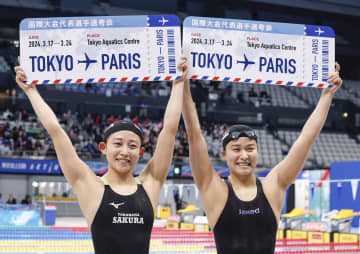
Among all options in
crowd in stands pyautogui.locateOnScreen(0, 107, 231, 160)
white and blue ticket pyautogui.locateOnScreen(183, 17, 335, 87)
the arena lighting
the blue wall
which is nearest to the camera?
white and blue ticket pyautogui.locateOnScreen(183, 17, 335, 87)

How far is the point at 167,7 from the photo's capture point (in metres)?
27.6

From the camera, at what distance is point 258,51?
11.3 ft

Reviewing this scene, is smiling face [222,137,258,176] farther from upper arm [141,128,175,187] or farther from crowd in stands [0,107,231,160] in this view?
crowd in stands [0,107,231,160]

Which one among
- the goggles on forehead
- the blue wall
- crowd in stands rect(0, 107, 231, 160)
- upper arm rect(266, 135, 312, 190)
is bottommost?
the blue wall

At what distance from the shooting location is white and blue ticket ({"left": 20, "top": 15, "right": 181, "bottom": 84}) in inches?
129

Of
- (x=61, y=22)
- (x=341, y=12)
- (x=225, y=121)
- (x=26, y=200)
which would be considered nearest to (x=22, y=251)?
(x=61, y=22)

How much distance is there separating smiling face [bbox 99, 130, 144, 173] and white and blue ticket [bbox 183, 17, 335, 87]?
2.03ft

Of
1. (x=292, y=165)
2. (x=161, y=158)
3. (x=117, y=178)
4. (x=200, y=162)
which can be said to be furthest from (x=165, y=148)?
(x=292, y=165)

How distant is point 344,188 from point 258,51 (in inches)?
538

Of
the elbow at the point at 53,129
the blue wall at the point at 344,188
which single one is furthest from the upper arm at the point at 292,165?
the blue wall at the point at 344,188

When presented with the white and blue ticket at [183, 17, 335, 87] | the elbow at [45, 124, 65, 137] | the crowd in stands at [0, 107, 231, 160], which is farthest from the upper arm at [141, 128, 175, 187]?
the crowd in stands at [0, 107, 231, 160]

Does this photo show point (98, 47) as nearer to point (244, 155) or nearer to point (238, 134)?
point (238, 134)

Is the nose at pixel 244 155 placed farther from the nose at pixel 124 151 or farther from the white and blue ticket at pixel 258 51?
the nose at pixel 124 151

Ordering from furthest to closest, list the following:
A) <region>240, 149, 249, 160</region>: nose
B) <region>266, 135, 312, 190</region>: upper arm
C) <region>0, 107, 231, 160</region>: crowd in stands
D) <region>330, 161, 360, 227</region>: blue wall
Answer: <region>0, 107, 231, 160</region>: crowd in stands < <region>330, 161, 360, 227</region>: blue wall < <region>266, 135, 312, 190</region>: upper arm < <region>240, 149, 249, 160</region>: nose
